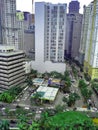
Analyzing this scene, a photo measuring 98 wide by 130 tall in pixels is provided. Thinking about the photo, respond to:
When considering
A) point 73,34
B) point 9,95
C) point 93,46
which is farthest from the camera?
point 73,34

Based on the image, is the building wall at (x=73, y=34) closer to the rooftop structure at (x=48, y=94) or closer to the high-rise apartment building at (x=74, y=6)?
the high-rise apartment building at (x=74, y=6)

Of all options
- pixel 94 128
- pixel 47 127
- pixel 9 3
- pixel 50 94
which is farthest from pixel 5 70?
pixel 9 3

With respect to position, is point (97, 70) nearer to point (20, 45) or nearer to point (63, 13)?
point (63, 13)

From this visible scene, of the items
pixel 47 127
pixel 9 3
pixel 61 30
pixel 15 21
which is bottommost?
pixel 47 127

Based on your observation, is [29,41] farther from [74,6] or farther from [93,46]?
[74,6]

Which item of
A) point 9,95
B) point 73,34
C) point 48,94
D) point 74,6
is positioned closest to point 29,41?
point 73,34
